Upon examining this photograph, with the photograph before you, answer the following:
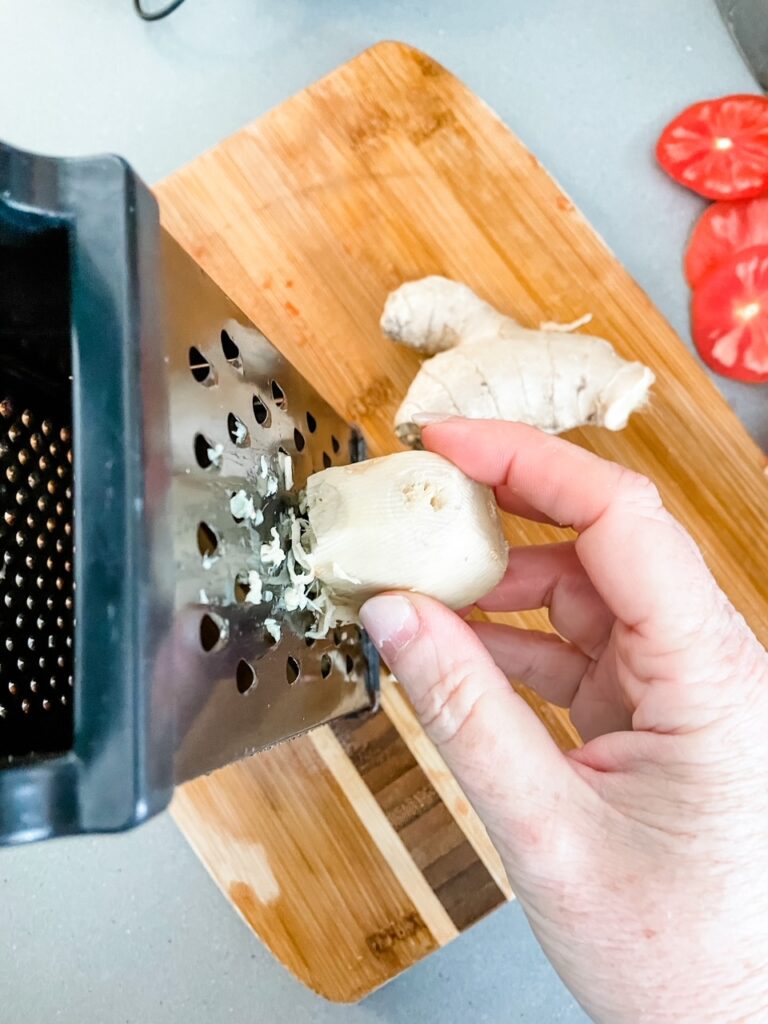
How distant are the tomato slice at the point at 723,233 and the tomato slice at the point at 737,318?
0.15ft

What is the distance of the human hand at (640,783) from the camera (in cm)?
44

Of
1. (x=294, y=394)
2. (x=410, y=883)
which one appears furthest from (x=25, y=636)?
(x=410, y=883)

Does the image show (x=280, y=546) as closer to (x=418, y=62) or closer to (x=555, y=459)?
(x=555, y=459)

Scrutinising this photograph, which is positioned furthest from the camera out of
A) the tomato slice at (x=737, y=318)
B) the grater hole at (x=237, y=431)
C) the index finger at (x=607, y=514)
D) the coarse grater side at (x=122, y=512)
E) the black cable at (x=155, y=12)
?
the black cable at (x=155, y=12)

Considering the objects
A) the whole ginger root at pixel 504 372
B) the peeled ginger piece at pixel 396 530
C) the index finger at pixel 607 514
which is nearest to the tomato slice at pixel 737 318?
the whole ginger root at pixel 504 372

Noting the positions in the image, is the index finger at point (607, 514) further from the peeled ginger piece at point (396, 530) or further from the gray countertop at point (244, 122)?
the gray countertop at point (244, 122)

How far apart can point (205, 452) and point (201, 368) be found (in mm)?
42

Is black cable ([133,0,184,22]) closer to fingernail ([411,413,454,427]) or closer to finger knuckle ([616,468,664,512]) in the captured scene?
fingernail ([411,413,454,427])

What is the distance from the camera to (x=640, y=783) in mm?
476

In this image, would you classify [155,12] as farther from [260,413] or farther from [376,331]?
[260,413]

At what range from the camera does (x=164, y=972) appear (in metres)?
0.91

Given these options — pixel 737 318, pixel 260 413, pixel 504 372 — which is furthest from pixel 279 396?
pixel 737 318

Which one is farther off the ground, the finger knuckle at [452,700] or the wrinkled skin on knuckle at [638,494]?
the wrinkled skin on knuckle at [638,494]

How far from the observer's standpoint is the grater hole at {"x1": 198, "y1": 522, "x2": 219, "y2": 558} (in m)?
0.34
